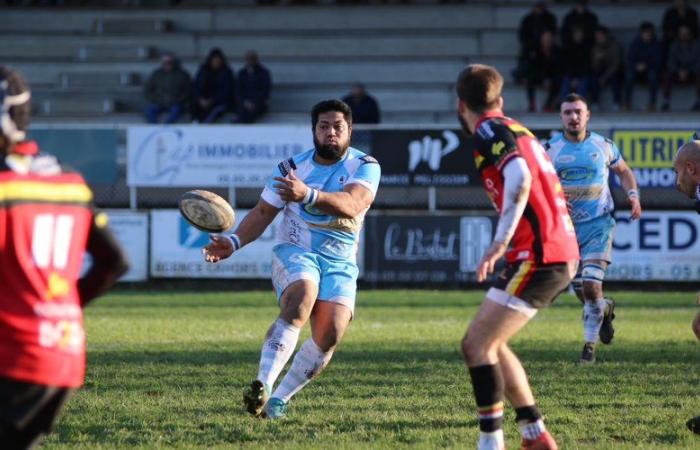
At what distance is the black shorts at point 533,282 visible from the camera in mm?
6512

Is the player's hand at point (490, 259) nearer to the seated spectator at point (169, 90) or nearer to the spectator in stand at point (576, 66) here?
the spectator in stand at point (576, 66)

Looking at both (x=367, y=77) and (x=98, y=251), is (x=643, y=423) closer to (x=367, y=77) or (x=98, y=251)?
(x=98, y=251)

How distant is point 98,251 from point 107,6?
81.3 ft

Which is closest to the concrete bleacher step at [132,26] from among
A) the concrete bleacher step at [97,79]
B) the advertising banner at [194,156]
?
the concrete bleacher step at [97,79]

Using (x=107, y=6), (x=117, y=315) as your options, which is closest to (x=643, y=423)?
(x=117, y=315)

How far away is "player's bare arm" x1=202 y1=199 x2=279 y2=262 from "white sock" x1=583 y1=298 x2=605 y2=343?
407 cm

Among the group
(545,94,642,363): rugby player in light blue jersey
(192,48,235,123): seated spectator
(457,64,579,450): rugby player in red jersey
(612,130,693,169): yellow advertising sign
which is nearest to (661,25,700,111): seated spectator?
(612,130,693,169): yellow advertising sign

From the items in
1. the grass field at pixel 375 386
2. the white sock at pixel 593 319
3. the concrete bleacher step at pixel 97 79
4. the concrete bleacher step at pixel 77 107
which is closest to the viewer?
the grass field at pixel 375 386

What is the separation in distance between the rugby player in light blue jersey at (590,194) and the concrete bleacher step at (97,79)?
53.0 feet

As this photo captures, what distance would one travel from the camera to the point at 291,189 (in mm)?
7844

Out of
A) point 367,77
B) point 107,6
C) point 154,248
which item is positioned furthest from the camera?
point 107,6

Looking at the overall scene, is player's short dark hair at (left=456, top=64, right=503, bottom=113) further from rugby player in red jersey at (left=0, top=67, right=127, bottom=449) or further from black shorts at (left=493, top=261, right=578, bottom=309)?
rugby player in red jersey at (left=0, top=67, right=127, bottom=449)

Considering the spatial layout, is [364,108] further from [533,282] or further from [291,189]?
[533,282]

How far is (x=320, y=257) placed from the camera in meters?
8.55
